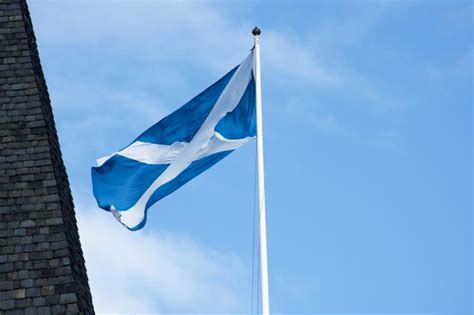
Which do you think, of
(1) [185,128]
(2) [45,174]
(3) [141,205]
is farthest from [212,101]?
(2) [45,174]

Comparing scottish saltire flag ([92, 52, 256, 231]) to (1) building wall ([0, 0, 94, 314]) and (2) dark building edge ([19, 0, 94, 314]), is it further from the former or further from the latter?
(2) dark building edge ([19, 0, 94, 314])

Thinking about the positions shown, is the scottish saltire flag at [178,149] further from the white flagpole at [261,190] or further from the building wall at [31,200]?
the building wall at [31,200]

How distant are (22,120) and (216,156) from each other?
5043 mm

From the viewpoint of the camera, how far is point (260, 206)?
22141mm

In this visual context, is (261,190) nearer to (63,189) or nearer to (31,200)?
(31,200)

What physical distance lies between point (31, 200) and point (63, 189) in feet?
4.85

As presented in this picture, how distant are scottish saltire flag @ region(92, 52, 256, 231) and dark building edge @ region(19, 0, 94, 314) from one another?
1.61 meters

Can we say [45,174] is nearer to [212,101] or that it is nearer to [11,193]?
[11,193]

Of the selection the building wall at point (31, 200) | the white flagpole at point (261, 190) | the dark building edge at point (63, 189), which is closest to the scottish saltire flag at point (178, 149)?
the white flagpole at point (261, 190)

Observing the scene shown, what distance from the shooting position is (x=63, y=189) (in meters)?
27.0

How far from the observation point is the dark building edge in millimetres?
25328

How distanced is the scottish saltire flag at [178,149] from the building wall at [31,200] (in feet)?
4.92

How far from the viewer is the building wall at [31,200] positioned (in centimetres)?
2423

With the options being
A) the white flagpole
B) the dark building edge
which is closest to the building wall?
the dark building edge
